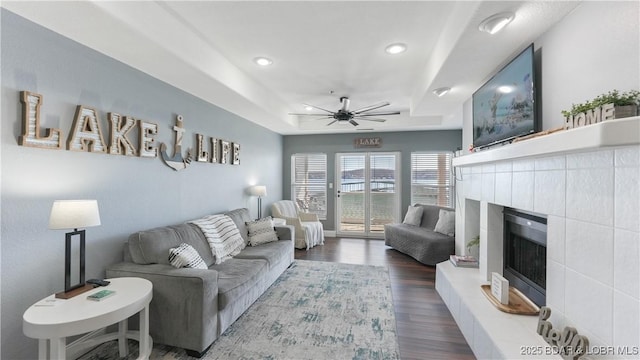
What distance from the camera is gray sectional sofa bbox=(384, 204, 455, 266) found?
417cm

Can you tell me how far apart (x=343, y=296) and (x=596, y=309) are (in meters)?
2.20

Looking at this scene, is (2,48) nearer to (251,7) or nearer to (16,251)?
(16,251)

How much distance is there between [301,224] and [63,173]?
148 inches

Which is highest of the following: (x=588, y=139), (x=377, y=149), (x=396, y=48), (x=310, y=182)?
(x=396, y=48)

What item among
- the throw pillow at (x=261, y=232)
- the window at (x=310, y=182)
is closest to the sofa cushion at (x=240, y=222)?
the throw pillow at (x=261, y=232)

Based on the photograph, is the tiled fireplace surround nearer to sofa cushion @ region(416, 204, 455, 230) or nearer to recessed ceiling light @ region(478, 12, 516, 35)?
recessed ceiling light @ region(478, 12, 516, 35)

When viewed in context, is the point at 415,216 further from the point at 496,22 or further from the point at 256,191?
the point at 496,22

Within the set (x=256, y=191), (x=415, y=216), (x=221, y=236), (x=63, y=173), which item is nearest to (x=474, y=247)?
(x=415, y=216)

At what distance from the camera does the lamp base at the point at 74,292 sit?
5.84ft

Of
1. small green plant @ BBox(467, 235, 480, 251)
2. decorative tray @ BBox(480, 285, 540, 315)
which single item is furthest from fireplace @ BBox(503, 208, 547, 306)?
small green plant @ BBox(467, 235, 480, 251)

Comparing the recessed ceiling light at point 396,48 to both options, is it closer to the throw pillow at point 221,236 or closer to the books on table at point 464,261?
the books on table at point 464,261

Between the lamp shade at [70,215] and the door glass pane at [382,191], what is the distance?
5.28 m

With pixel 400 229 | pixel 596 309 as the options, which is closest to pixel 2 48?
pixel 596 309

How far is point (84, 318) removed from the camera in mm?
1542
